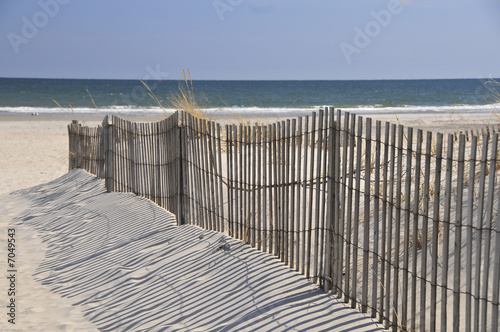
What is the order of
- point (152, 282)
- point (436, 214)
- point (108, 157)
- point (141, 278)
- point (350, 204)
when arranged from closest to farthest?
point (436, 214), point (350, 204), point (152, 282), point (141, 278), point (108, 157)

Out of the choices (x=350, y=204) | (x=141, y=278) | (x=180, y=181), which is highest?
(x=350, y=204)

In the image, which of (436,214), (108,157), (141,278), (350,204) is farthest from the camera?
(108,157)

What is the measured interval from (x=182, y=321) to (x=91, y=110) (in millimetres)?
25541

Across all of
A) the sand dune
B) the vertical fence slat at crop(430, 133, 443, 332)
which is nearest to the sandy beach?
the sand dune

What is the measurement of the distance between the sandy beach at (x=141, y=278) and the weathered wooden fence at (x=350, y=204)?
199 mm

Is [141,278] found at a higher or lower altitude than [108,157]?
lower

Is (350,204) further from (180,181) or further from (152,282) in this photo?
(180,181)

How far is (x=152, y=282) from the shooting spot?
4234 mm

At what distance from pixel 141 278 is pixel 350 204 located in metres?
1.92

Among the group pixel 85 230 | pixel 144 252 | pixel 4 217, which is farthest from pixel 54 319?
pixel 4 217

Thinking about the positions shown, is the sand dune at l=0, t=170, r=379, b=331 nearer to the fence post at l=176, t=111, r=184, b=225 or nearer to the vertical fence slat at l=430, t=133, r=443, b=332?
the fence post at l=176, t=111, r=184, b=225

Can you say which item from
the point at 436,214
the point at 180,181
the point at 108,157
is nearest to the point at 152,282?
the point at 180,181

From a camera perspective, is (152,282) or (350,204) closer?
(350,204)

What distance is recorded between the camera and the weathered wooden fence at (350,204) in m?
2.75
